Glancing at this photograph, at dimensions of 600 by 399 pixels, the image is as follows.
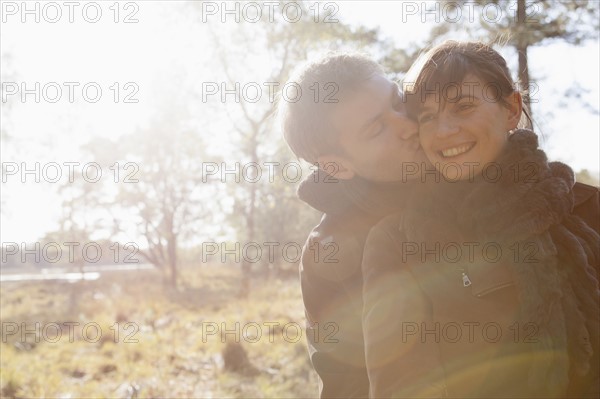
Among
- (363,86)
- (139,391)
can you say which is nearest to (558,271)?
(363,86)

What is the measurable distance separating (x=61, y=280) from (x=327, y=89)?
31664 millimetres

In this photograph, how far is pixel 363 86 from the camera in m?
2.21

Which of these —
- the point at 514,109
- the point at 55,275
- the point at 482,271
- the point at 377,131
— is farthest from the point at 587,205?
the point at 55,275

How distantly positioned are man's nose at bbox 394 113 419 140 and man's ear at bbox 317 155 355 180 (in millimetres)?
261

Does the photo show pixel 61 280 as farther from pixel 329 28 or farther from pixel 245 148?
pixel 329 28

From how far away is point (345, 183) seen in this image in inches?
89.1

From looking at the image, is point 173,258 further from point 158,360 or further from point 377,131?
point 377,131

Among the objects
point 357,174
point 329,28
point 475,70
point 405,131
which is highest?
point 329,28

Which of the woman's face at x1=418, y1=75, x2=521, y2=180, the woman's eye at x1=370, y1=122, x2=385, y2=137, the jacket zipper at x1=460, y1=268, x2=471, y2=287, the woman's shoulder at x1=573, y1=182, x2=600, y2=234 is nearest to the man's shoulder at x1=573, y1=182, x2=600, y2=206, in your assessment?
the woman's shoulder at x1=573, y1=182, x2=600, y2=234

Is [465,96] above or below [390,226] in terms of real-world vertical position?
above

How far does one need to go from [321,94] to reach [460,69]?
61 centimetres

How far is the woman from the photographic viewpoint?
162cm

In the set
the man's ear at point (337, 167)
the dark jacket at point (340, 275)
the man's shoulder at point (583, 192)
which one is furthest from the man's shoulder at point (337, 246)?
the man's shoulder at point (583, 192)

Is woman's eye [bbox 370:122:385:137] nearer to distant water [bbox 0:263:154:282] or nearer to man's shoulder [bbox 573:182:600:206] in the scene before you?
man's shoulder [bbox 573:182:600:206]
